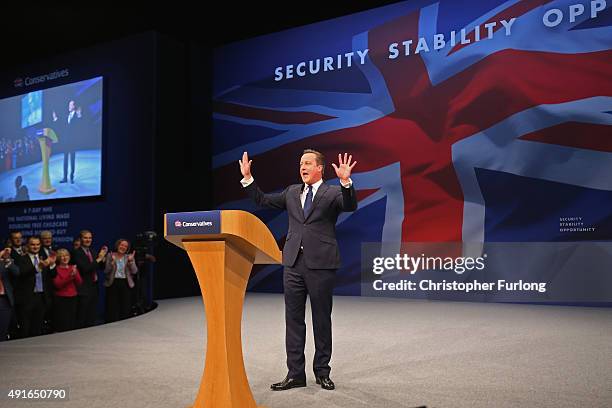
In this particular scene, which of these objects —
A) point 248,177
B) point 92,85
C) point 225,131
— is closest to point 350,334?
point 248,177

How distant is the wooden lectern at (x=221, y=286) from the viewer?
221cm

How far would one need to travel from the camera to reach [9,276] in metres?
5.62

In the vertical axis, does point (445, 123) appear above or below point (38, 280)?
above

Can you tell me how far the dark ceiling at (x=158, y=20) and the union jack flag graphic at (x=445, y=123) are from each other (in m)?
0.22

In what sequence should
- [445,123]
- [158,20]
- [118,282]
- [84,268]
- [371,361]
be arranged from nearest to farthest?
1. [371,361]
2. [84,268]
3. [118,282]
4. [445,123]
5. [158,20]

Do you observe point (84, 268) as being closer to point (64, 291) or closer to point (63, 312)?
point (64, 291)

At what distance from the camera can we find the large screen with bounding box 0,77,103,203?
931cm

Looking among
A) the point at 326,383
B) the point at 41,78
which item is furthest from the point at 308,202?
the point at 41,78

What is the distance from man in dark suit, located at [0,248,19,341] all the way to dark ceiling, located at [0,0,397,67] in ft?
14.3

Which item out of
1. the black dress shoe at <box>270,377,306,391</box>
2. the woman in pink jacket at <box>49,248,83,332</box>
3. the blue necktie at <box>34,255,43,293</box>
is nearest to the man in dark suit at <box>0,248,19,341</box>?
the blue necktie at <box>34,255,43,293</box>

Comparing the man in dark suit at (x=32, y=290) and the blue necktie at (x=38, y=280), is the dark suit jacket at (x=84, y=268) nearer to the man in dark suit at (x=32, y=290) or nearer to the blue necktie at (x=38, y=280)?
the man in dark suit at (x=32, y=290)

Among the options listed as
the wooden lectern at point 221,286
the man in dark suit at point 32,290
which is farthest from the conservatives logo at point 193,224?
the man in dark suit at point 32,290

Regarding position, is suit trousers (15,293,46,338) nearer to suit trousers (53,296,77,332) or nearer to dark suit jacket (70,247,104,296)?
suit trousers (53,296,77,332)

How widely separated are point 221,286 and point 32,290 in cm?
433
